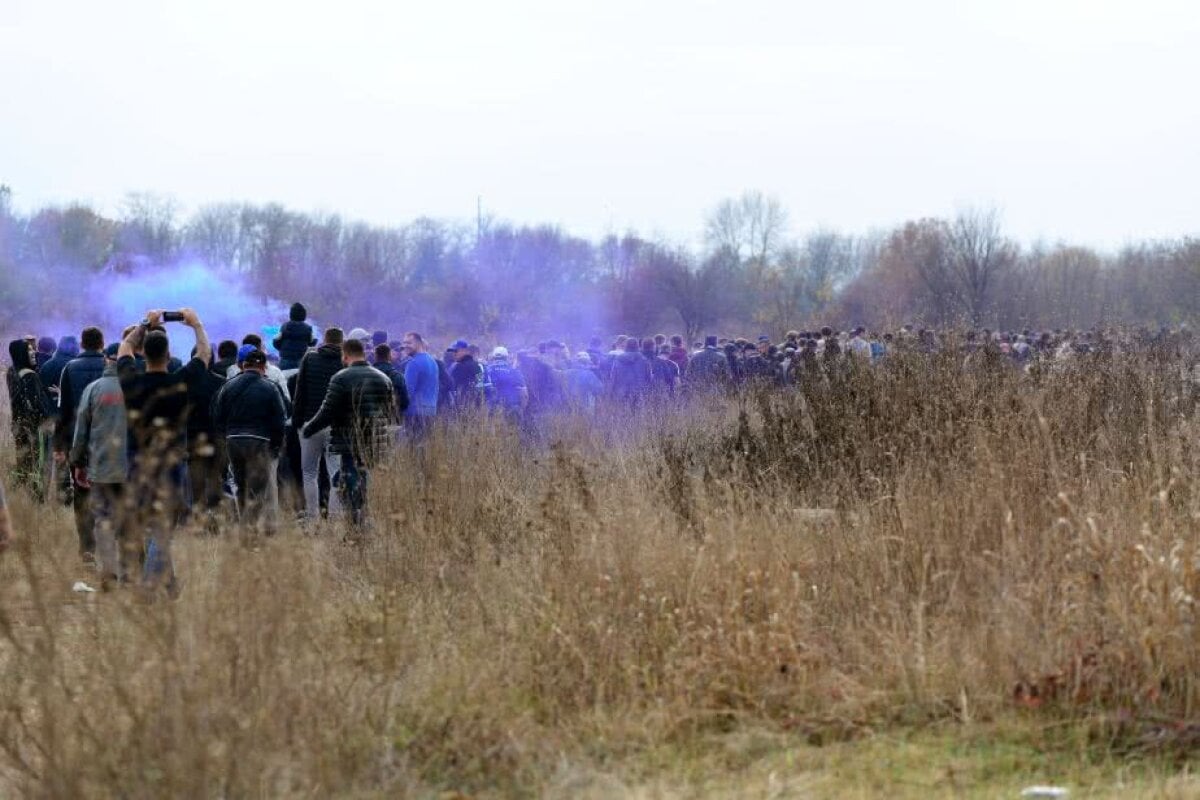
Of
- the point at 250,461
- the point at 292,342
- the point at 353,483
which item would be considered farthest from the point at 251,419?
the point at 292,342

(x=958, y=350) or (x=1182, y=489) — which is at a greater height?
(x=958, y=350)

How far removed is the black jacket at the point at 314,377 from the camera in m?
13.1

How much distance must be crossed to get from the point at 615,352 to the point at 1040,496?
1201cm

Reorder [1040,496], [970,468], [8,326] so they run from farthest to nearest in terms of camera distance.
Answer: [8,326], [970,468], [1040,496]

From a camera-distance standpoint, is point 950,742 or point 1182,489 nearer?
point 950,742

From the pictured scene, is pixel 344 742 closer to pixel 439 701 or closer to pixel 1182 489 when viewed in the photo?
pixel 439 701

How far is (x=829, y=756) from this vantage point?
6.08m

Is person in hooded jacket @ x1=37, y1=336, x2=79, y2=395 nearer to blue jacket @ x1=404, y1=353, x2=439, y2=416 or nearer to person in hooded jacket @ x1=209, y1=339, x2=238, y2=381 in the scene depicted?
person in hooded jacket @ x1=209, y1=339, x2=238, y2=381

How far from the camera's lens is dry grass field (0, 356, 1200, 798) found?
16.6 ft

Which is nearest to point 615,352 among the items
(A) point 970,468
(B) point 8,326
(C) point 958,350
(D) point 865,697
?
(C) point 958,350

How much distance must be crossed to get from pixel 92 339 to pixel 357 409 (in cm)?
235

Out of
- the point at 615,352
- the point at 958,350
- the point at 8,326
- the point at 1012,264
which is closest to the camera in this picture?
the point at 958,350

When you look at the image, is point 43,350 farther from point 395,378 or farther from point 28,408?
point 395,378

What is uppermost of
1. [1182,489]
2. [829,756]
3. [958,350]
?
[958,350]
